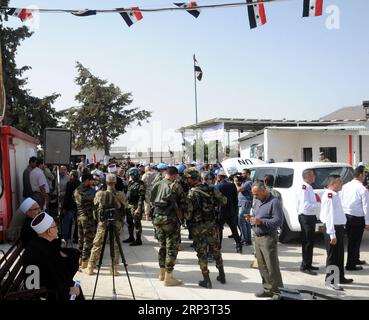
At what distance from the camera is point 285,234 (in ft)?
29.4

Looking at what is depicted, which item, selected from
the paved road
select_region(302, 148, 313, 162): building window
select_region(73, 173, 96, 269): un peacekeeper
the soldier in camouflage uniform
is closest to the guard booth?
select_region(73, 173, 96, 269): un peacekeeper

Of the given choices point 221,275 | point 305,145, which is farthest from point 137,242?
point 305,145

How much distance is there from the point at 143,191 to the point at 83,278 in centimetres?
318

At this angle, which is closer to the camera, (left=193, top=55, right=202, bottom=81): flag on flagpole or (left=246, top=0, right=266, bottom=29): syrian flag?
(left=246, top=0, right=266, bottom=29): syrian flag

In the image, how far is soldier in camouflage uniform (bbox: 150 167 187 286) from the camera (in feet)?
20.8

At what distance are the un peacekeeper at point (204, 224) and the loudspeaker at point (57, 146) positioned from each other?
4.50 meters

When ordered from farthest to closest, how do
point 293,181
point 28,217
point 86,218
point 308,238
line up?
point 293,181 < point 86,218 < point 308,238 < point 28,217

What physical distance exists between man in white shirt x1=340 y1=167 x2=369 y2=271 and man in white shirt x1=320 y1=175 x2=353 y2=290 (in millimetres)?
816

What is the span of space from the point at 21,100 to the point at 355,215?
23.1 meters

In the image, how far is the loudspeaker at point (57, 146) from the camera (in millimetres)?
9688

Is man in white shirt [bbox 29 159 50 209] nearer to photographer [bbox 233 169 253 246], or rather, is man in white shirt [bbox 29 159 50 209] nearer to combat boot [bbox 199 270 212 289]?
photographer [bbox 233 169 253 246]

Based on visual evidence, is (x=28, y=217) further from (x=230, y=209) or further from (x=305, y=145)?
(x=305, y=145)
